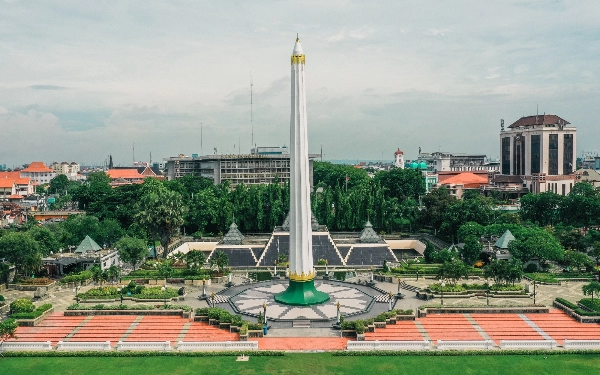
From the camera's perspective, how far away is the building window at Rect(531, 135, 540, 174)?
342 ft

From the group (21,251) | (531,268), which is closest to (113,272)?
(21,251)

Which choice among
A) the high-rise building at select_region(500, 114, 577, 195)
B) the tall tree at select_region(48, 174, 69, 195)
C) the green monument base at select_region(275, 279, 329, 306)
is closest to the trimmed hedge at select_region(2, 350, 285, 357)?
the green monument base at select_region(275, 279, 329, 306)

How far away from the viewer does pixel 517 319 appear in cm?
3459

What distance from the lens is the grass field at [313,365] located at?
27.2 m

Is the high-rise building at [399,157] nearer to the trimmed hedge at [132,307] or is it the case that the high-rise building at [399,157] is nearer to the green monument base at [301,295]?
the green monument base at [301,295]

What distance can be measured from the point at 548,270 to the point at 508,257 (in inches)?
157

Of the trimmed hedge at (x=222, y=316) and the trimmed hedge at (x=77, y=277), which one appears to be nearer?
the trimmed hedge at (x=222, y=316)

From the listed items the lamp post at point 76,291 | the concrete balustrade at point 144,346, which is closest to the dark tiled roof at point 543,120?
the lamp post at point 76,291

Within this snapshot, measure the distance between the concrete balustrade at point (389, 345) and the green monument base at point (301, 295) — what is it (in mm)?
7585

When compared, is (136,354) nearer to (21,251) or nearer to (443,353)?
(443,353)

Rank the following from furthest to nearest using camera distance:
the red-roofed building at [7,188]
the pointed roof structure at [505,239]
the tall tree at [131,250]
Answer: the red-roofed building at [7,188], the pointed roof structure at [505,239], the tall tree at [131,250]

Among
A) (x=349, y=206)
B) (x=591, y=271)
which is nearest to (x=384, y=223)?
(x=349, y=206)

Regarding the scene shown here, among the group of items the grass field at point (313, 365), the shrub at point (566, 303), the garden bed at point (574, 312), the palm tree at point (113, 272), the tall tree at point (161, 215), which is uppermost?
the tall tree at point (161, 215)

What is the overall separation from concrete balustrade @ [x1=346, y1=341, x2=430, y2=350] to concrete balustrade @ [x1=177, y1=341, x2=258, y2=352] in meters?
5.58
